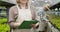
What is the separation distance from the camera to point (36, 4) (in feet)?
6.03

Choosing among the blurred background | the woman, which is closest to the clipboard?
the woman

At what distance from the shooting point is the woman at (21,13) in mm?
1733

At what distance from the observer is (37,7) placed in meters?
1.81

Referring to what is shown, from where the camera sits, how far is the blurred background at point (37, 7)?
181 centimetres

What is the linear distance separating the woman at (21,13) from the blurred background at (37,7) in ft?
0.23

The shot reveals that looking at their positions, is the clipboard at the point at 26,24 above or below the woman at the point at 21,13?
below

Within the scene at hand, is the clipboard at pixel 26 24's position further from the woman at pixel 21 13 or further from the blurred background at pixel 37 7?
the blurred background at pixel 37 7

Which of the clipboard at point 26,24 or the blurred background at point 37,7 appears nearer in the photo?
the clipboard at point 26,24

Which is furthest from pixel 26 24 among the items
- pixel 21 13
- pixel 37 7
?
pixel 37 7

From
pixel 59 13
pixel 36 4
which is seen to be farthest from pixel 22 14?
pixel 59 13

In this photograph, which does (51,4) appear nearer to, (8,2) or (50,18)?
(50,18)

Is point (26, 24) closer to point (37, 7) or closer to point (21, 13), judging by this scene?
point (21, 13)

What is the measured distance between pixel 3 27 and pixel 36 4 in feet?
1.53

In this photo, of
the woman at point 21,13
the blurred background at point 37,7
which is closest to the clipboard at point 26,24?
the woman at point 21,13
